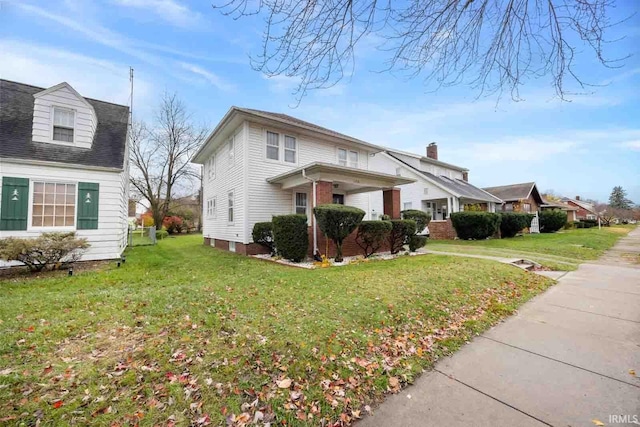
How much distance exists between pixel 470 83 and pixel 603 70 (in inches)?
52.5

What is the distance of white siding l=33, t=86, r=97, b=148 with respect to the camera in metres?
9.12

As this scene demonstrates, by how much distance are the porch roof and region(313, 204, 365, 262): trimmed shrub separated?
4.80 ft

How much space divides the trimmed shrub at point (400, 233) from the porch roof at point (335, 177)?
1.99 meters

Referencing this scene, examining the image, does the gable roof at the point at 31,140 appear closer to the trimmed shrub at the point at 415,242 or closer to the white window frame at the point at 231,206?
the white window frame at the point at 231,206

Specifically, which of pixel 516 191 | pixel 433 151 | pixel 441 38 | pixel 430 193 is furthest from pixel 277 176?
pixel 516 191

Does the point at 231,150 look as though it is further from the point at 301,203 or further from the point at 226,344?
the point at 226,344

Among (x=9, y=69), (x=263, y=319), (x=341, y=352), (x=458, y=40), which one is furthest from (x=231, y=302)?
(x=9, y=69)

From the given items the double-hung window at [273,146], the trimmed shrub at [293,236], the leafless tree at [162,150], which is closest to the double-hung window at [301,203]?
the double-hung window at [273,146]

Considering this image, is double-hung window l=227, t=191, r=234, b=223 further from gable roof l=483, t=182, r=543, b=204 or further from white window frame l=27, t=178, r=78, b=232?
gable roof l=483, t=182, r=543, b=204

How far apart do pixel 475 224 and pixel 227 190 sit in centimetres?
1551

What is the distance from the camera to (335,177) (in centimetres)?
1023

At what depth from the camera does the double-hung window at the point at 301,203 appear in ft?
41.2

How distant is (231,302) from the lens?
4.67 m

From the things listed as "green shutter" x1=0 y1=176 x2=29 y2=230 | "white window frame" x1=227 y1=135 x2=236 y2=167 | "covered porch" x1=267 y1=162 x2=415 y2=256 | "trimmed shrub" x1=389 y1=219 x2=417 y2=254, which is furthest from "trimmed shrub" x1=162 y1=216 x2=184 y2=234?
"trimmed shrub" x1=389 y1=219 x2=417 y2=254
